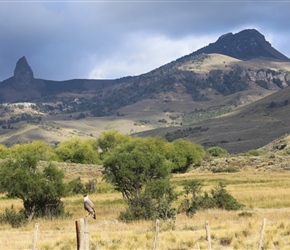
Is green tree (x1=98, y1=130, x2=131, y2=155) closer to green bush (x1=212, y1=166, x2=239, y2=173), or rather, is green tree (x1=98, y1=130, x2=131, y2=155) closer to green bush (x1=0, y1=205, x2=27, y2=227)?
green bush (x1=212, y1=166, x2=239, y2=173)

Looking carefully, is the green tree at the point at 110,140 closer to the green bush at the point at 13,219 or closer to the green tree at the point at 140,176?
the green tree at the point at 140,176

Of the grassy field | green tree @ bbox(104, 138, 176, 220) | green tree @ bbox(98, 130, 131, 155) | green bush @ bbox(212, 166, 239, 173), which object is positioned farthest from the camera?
green tree @ bbox(98, 130, 131, 155)

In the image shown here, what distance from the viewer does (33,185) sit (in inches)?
1524

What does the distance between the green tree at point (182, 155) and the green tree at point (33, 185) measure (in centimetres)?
6426

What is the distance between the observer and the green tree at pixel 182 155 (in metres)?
106

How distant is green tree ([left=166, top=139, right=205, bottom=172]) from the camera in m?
106

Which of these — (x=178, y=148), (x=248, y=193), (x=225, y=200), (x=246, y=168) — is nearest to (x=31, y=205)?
(x=225, y=200)

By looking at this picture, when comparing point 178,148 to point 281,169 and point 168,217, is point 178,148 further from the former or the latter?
point 168,217

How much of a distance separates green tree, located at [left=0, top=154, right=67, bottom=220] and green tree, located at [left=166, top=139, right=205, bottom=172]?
6426 cm

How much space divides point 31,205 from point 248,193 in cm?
2295

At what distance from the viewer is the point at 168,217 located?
1318 inches

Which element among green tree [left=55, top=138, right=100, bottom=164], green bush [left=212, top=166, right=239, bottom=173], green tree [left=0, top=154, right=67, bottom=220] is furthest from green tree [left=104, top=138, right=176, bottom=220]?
green tree [left=55, top=138, right=100, bottom=164]

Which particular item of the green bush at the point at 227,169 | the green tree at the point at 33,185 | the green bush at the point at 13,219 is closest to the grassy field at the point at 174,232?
the green bush at the point at 13,219

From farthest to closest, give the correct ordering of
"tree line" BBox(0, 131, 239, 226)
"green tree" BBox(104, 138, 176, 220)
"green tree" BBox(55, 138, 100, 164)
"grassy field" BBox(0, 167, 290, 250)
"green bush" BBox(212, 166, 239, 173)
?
"green tree" BBox(55, 138, 100, 164), "green bush" BBox(212, 166, 239, 173), "green tree" BBox(104, 138, 176, 220), "tree line" BBox(0, 131, 239, 226), "grassy field" BBox(0, 167, 290, 250)
